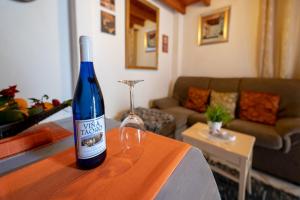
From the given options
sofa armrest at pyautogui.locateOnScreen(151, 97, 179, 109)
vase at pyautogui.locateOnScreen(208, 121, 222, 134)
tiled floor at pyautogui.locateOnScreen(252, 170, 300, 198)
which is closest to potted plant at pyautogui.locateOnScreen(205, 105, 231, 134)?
vase at pyautogui.locateOnScreen(208, 121, 222, 134)

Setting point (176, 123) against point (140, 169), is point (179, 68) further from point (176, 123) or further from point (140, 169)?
point (140, 169)

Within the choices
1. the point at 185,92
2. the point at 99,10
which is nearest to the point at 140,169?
the point at 99,10

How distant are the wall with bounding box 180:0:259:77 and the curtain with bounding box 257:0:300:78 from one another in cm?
14

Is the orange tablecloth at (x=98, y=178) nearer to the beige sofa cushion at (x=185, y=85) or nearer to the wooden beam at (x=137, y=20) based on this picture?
the wooden beam at (x=137, y=20)

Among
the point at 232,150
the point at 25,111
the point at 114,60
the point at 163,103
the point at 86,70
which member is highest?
the point at 114,60

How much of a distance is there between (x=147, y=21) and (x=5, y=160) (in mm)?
2262

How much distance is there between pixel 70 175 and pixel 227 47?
2.57 metres

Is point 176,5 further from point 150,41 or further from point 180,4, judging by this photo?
point 150,41

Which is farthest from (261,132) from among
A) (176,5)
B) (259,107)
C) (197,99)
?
(176,5)

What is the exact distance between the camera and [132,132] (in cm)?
63

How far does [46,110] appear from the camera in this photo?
57 cm

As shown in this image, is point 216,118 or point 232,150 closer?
point 232,150

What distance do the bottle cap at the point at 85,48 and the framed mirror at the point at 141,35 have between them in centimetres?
162

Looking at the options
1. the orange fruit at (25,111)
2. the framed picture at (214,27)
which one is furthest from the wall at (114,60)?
the orange fruit at (25,111)
